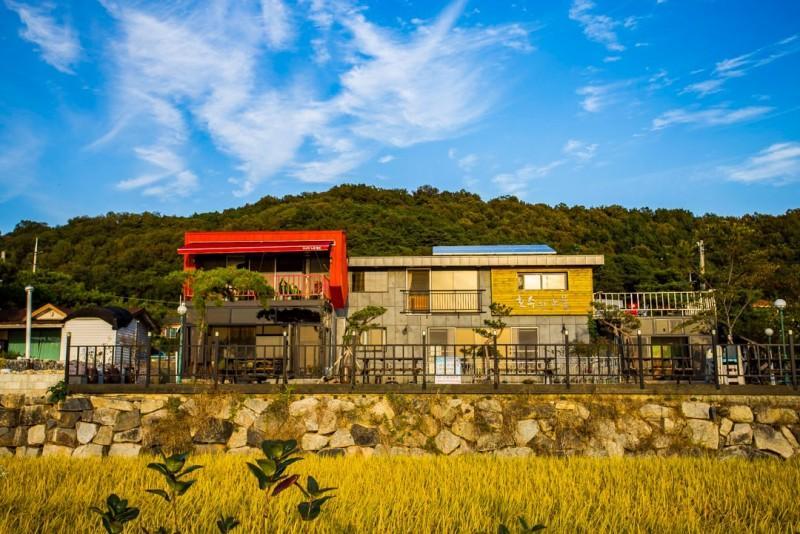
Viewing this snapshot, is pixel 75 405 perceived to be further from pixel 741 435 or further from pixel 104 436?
pixel 741 435

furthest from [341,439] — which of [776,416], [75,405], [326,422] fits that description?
[776,416]

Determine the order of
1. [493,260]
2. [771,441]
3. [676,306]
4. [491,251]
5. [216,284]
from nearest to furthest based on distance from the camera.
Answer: [771,441], [216,284], [493,260], [676,306], [491,251]

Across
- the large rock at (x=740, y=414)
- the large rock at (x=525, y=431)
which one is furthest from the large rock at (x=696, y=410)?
the large rock at (x=525, y=431)

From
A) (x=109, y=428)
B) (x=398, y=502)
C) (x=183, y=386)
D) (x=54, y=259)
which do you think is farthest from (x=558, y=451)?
(x=54, y=259)

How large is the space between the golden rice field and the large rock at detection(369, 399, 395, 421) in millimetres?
1478

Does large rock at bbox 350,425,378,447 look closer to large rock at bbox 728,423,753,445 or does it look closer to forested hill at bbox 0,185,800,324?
large rock at bbox 728,423,753,445

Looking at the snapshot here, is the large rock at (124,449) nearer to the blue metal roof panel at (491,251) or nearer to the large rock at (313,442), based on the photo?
the large rock at (313,442)

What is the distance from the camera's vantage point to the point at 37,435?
1385cm

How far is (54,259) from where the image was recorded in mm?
50562

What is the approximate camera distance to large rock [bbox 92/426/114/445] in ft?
45.1

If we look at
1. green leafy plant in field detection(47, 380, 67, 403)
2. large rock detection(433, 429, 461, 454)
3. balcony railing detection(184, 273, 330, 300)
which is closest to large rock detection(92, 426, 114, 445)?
green leafy plant in field detection(47, 380, 67, 403)

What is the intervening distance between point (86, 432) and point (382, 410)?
608 centimetres

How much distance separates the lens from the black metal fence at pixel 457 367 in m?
14.0

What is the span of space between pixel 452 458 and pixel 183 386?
226 inches
